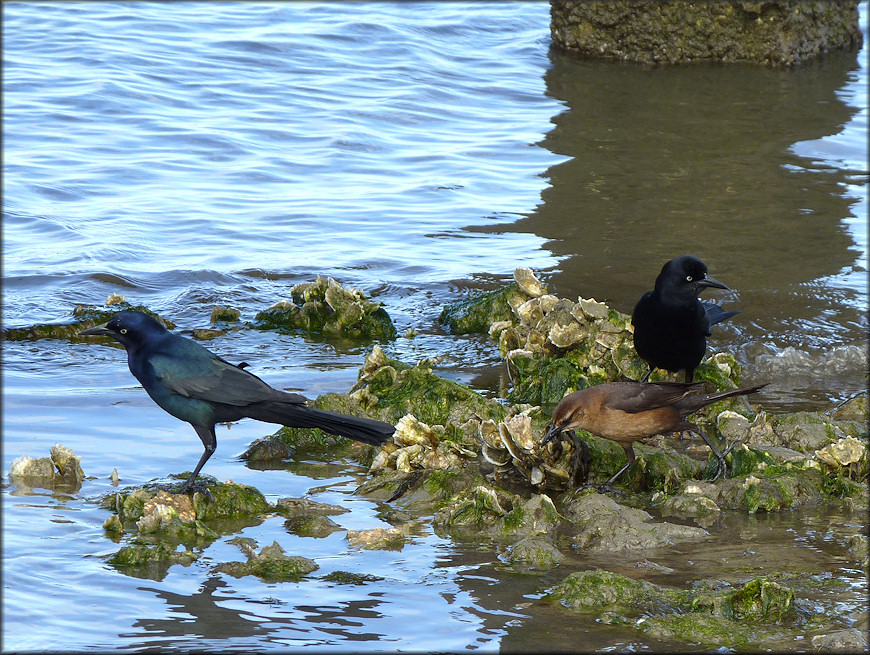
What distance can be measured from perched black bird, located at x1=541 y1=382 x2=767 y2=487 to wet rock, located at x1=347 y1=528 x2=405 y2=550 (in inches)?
41.7

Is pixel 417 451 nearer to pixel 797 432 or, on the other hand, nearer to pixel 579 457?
pixel 579 457

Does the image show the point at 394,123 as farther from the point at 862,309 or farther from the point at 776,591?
the point at 776,591

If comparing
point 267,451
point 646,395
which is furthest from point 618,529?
point 267,451

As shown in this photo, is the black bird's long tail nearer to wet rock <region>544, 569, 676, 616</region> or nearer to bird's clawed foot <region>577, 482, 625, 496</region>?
bird's clawed foot <region>577, 482, 625, 496</region>

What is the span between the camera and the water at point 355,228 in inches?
166

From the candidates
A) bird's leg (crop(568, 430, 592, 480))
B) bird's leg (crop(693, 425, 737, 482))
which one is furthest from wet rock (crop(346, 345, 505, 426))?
bird's leg (crop(693, 425, 737, 482))

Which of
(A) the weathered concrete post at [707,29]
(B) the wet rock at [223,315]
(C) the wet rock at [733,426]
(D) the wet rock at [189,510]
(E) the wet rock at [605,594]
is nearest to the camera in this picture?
(E) the wet rock at [605,594]

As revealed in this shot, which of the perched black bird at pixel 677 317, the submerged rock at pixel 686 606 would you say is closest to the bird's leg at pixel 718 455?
the perched black bird at pixel 677 317

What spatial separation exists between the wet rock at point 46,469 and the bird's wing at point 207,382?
621mm

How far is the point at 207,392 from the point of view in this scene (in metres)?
5.39

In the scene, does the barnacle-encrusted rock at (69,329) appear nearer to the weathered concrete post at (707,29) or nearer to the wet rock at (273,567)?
the wet rock at (273,567)

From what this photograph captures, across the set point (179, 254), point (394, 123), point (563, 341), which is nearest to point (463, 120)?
point (394, 123)

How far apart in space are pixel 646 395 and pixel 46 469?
3.18 m

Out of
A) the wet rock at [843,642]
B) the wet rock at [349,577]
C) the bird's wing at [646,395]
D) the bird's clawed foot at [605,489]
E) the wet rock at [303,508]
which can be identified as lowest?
the bird's clawed foot at [605,489]
